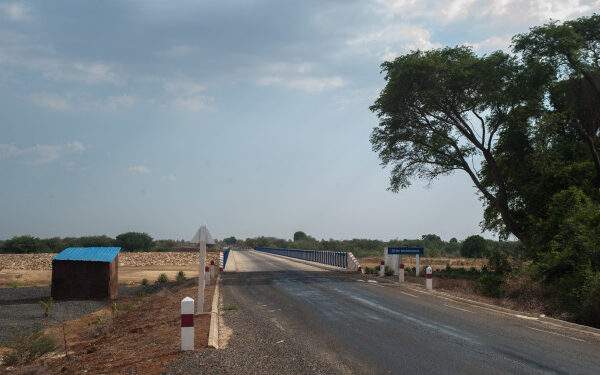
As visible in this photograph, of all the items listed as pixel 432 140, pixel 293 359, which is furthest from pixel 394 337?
pixel 432 140

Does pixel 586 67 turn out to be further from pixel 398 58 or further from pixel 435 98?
pixel 398 58

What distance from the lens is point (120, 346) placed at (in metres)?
9.72

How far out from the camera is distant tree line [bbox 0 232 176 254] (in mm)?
93500

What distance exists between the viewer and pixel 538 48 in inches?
893

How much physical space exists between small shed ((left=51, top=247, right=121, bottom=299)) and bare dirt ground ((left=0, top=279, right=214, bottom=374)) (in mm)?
5323

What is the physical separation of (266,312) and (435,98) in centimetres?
1854

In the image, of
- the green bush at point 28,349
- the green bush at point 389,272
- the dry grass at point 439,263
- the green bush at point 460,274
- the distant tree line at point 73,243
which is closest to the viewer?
the green bush at point 28,349

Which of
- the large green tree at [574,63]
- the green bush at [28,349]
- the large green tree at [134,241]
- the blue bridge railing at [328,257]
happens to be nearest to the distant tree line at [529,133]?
the large green tree at [574,63]

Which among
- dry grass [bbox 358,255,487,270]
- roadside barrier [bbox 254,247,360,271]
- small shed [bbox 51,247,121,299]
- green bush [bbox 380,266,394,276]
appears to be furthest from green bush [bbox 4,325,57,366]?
dry grass [bbox 358,255,487,270]

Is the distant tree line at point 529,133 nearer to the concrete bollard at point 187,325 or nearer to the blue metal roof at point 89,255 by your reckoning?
the concrete bollard at point 187,325

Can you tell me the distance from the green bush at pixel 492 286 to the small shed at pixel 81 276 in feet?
54.2

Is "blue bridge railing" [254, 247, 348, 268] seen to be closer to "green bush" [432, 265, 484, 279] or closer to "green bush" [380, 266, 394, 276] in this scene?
"green bush" [432, 265, 484, 279]

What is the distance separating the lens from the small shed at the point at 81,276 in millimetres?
20375

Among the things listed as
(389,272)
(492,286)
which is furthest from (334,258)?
(492,286)
